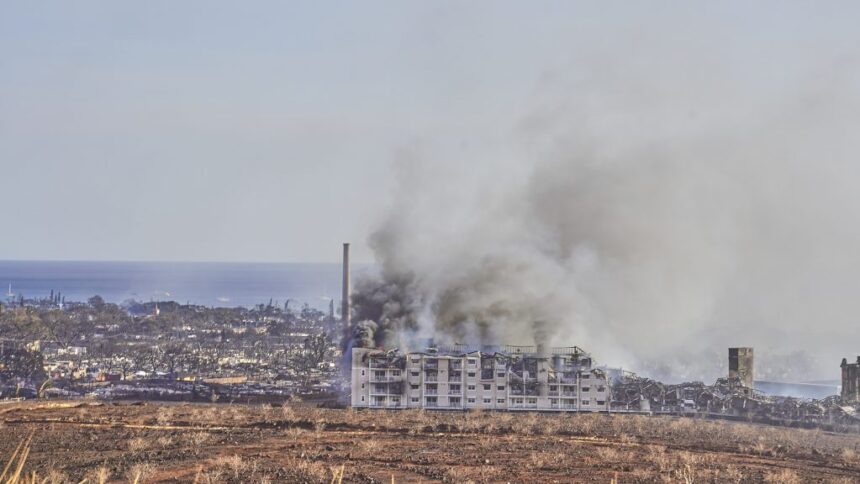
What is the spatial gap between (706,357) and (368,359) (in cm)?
4906

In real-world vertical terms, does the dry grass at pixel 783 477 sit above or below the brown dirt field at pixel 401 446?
below

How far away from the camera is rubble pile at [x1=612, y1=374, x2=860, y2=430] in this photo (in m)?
49.3

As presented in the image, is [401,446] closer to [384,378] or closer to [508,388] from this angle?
[384,378]

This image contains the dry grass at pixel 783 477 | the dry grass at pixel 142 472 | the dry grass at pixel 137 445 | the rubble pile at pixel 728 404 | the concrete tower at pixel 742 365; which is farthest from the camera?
the concrete tower at pixel 742 365

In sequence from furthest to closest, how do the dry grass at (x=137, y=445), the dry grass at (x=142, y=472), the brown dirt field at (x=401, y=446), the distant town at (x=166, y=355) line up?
the distant town at (x=166, y=355)
the dry grass at (x=137, y=445)
the brown dirt field at (x=401, y=446)
the dry grass at (x=142, y=472)

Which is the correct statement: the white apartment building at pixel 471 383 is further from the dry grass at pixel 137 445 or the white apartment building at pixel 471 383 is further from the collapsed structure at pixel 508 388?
the dry grass at pixel 137 445

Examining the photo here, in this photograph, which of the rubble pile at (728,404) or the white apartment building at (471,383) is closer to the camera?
the rubble pile at (728,404)

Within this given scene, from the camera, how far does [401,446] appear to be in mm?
34688

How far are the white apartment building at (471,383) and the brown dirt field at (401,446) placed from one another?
2.70 meters

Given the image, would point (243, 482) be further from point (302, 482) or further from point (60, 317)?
point (60, 317)

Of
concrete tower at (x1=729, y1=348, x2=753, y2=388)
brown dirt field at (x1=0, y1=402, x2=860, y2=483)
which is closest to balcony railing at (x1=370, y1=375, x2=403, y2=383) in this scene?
brown dirt field at (x1=0, y1=402, x2=860, y2=483)

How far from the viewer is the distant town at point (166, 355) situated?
56062 millimetres

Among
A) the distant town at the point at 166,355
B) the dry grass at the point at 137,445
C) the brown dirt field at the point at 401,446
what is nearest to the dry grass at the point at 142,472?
the brown dirt field at the point at 401,446

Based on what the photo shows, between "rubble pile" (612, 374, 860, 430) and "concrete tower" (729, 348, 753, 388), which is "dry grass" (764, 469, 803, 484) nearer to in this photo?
"rubble pile" (612, 374, 860, 430)
